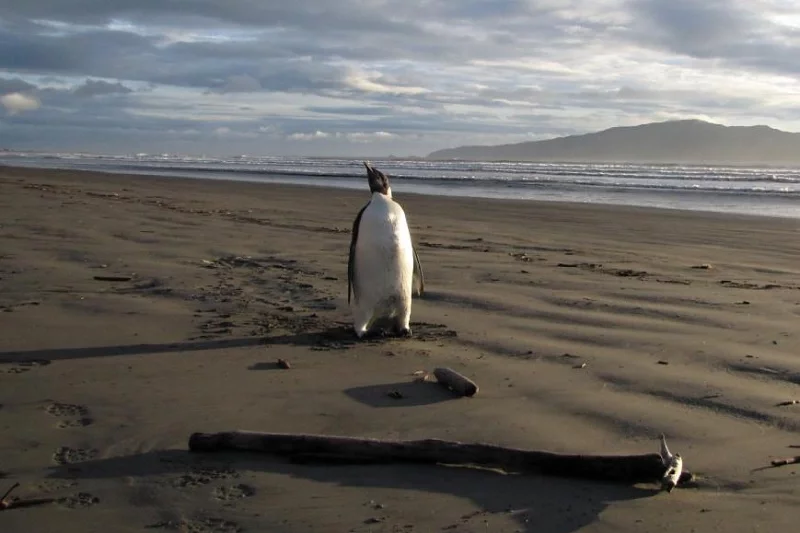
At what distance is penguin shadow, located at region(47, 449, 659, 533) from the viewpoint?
3342 mm

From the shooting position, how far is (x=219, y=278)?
27.9ft

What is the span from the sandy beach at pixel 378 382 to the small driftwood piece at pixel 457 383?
60 millimetres

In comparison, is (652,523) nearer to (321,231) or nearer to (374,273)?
(374,273)

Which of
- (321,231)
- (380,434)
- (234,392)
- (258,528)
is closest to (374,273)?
(234,392)

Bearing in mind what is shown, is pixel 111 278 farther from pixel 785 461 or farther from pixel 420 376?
pixel 785 461

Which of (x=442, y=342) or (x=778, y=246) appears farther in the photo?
(x=778, y=246)

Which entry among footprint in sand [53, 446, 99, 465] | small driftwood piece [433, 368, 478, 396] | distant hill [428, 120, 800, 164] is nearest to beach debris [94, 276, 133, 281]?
small driftwood piece [433, 368, 478, 396]

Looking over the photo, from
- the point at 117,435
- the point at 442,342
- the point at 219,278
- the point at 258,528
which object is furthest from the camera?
the point at 219,278

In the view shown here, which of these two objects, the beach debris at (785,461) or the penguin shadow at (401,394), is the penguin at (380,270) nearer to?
the penguin shadow at (401,394)

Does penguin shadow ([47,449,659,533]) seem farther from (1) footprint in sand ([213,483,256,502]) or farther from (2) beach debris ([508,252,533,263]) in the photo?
(2) beach debris ([508,252,533,263])

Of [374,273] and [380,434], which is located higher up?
[374,273]

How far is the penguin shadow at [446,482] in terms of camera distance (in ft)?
11.0

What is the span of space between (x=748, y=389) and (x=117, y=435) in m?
3.39

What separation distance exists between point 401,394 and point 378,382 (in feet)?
1.07
